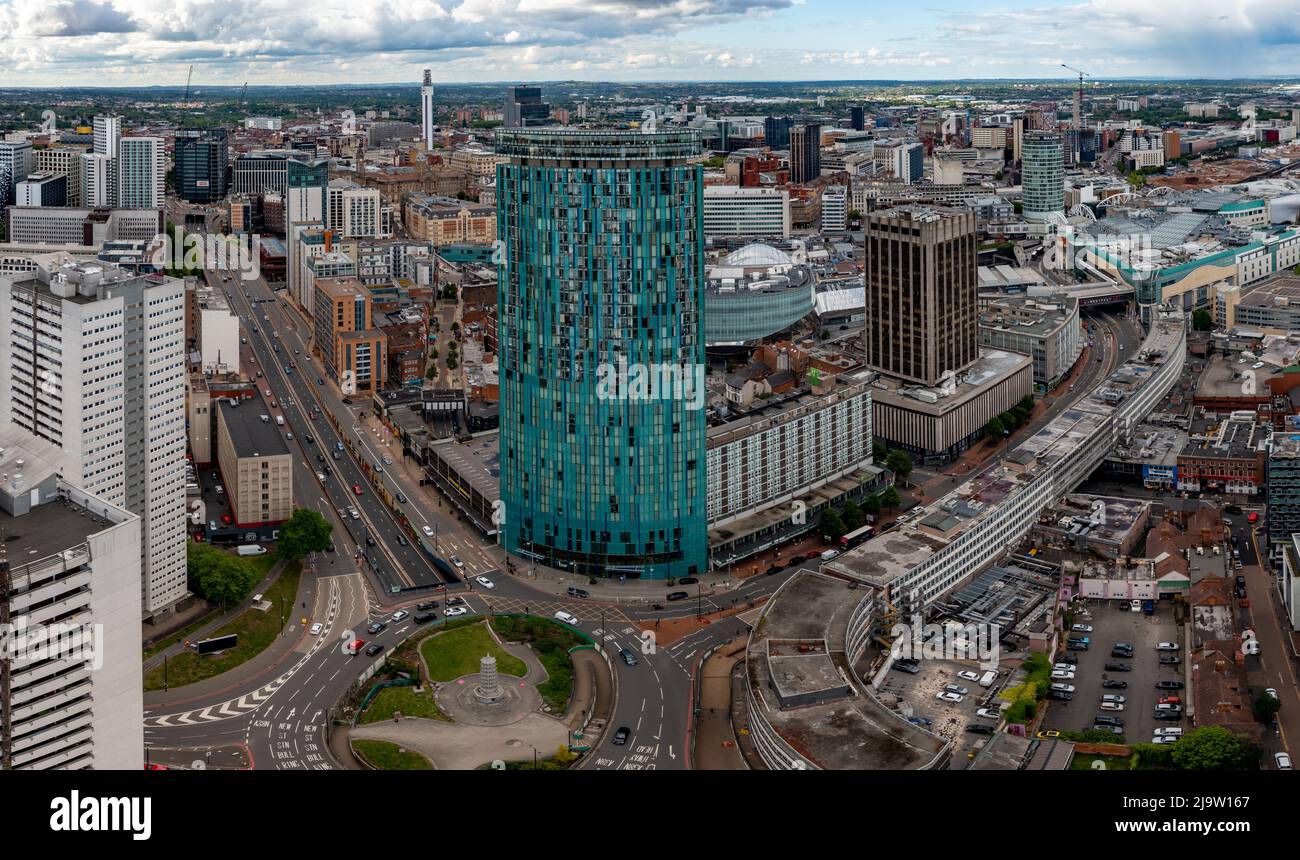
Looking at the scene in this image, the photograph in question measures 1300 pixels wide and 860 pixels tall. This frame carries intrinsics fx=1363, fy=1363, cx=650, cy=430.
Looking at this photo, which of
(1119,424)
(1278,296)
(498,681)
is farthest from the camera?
(1278,296)

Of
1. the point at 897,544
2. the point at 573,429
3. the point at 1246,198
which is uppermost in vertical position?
the point at 1246,198

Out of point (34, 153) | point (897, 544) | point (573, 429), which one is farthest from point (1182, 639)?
point (34, 153)

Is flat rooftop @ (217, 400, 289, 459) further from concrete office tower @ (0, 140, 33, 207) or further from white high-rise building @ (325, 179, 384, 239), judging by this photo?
concrete office tower @ (0, 140, 33, 207)

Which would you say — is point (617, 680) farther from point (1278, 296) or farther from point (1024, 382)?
point (1278, 296)

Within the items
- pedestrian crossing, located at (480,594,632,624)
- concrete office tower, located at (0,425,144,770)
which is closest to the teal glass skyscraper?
pedestrian crossing, located at (480,594,632,624)

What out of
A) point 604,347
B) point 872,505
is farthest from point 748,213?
point 604,347

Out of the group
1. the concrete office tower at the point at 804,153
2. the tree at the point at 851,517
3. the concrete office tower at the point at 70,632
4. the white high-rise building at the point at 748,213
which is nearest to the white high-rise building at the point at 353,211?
the white high-rise building at the point at 748,213
